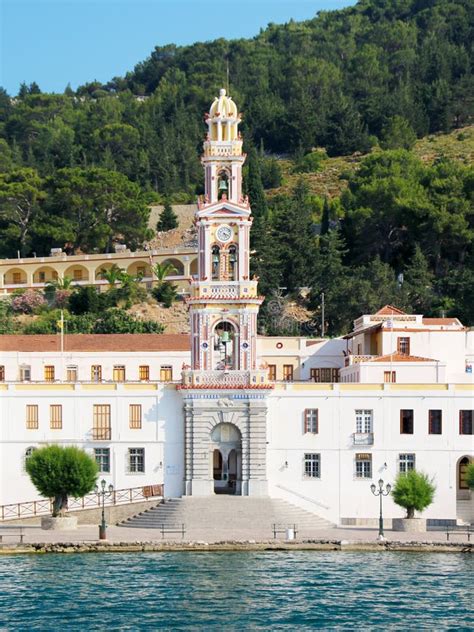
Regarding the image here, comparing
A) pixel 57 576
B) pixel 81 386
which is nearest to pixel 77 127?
pixel 81 386

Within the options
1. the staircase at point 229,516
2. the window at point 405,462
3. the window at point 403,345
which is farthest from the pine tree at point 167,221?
the staircase at point 229,516

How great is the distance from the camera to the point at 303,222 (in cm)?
11394

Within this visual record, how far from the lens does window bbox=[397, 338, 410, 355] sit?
8206 centimetres

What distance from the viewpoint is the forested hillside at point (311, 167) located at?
111250 mm

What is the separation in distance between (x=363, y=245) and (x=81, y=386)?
1829 inches

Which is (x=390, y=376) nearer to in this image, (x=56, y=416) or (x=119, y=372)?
(x=56, y=416)

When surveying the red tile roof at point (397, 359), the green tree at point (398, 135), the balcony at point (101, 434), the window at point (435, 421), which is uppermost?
the green tree at point (398, 135)

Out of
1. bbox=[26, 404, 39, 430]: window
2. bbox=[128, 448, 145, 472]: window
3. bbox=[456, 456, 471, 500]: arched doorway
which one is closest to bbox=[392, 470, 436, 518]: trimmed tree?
bbox=[456, 456, 471, 500]: arched doorway

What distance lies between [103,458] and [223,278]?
350 inches

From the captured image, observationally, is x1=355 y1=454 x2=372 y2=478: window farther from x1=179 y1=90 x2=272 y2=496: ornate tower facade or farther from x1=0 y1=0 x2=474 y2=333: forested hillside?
x1=0 y1=0 x2=474 y2=333: forested hillside

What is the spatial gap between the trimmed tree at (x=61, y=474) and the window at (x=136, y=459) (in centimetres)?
378

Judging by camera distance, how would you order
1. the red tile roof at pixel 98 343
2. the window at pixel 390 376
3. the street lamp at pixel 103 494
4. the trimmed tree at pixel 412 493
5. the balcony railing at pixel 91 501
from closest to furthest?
the street lamp at pixel 103 494, the trimmed tree at pixel 412 493, the balcony railing at pixel 91 501, the window at pixel 390 376, the red tile roof at pixel 98 343

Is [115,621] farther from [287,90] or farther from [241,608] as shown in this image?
[287,90]

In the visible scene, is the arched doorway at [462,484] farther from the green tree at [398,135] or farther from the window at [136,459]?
the green tree at [398,135]
